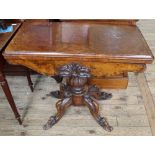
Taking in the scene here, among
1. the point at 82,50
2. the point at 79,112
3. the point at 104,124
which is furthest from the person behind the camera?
the point at 79,112

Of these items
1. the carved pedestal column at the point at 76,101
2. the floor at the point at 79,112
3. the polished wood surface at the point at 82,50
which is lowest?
the floor at the point at 79,112

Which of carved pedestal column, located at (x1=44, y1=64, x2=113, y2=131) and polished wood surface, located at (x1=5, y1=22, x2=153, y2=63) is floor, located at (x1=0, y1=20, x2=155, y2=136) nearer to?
carved pedestal column, located at (x1=44, y1=64, x2=113, y2=131)

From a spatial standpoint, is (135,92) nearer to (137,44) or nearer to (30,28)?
(137,44)

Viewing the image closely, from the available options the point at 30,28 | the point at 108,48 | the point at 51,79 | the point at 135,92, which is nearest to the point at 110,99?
the point at 135,92

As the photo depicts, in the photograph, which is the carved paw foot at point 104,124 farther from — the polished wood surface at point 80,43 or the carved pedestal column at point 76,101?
the polished wood surface at point 80,43

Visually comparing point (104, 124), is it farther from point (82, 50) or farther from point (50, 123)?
point (82, 50)

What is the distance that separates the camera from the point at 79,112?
1768mm

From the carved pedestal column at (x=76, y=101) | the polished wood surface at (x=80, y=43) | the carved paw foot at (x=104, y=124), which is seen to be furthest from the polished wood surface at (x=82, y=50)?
the carved paw foot at (x=104, y=124)

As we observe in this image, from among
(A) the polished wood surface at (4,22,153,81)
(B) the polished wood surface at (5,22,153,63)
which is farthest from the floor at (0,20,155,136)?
(B) the polished wood surface at (5,22,153,63)

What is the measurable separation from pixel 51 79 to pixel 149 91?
3.09 ft

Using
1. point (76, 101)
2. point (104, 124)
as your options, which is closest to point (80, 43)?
point (76, 101)

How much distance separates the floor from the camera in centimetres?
161

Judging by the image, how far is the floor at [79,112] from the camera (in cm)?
161

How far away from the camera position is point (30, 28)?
1443 millimetres
